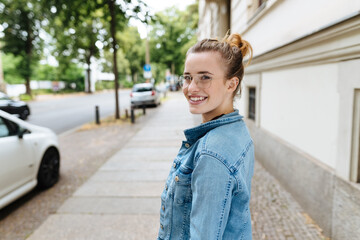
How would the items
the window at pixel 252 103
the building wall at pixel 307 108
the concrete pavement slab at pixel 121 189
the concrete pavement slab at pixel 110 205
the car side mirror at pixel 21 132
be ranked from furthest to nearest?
the window at pixel 252 103, the concrete pavement slab at pixel 121 189, the car side mirror at pixel 21 132, the concrete pavement slab at pixel 110 205, the building wall at pixel 307 108

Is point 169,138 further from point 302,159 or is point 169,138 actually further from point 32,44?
point 32,44

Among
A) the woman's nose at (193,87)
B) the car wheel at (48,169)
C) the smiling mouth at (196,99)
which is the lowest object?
the car wheel at (48,169)

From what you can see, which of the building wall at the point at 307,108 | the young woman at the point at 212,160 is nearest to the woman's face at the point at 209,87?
the young woman at the point at 212,160

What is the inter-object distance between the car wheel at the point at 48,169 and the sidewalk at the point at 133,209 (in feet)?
1.87

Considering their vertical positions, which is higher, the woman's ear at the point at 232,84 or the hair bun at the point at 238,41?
the hair bun at the point at 238,41

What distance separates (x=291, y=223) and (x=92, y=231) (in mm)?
2472

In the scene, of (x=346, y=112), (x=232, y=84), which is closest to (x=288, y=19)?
(x=346, y=112)

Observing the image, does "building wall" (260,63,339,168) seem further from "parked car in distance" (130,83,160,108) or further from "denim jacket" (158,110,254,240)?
"parked car in distance" (130,83,160,108)

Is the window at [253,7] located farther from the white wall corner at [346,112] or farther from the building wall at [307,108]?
the white wall corner at [346,112]

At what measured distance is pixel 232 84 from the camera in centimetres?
128

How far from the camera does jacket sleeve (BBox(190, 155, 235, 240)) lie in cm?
105

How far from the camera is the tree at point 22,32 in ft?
94.1

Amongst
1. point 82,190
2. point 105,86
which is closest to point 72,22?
point 82,190

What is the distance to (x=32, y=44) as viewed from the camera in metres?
31.5
